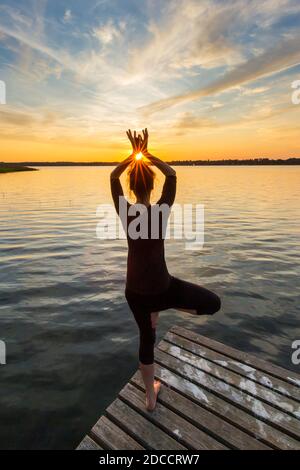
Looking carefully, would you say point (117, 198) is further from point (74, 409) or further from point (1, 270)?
point (1, 270)

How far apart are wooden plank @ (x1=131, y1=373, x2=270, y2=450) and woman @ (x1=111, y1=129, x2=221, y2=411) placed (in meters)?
0.84

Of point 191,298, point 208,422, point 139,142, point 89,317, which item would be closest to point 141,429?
point 208,422

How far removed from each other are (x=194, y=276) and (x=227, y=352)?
608cm

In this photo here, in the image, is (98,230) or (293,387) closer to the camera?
(293,387)

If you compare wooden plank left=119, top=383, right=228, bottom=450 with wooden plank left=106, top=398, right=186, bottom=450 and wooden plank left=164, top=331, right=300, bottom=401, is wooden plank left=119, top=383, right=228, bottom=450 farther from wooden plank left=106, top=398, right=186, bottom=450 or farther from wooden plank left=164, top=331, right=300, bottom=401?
wooden plank left=164, top=331, right=300, bottom=401

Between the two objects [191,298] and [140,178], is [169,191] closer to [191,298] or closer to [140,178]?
[140,178]

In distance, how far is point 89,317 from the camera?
849cm

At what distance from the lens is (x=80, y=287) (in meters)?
10.5

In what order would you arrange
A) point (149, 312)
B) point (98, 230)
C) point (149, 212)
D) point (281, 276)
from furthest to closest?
point (98, 230), point (281, 276), point (149, 312), point (149, 212)

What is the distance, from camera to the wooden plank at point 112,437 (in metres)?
3.71

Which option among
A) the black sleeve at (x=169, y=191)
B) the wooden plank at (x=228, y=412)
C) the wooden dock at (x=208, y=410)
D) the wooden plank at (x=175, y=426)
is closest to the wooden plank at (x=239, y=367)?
the wooden dock at (x=208, y=410)

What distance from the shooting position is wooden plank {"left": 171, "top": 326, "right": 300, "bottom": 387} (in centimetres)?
489

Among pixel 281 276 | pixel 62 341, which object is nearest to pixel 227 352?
pixel 62 341

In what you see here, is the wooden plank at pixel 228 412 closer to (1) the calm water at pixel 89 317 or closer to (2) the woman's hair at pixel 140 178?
(1) the calm water at pixel 89 317
